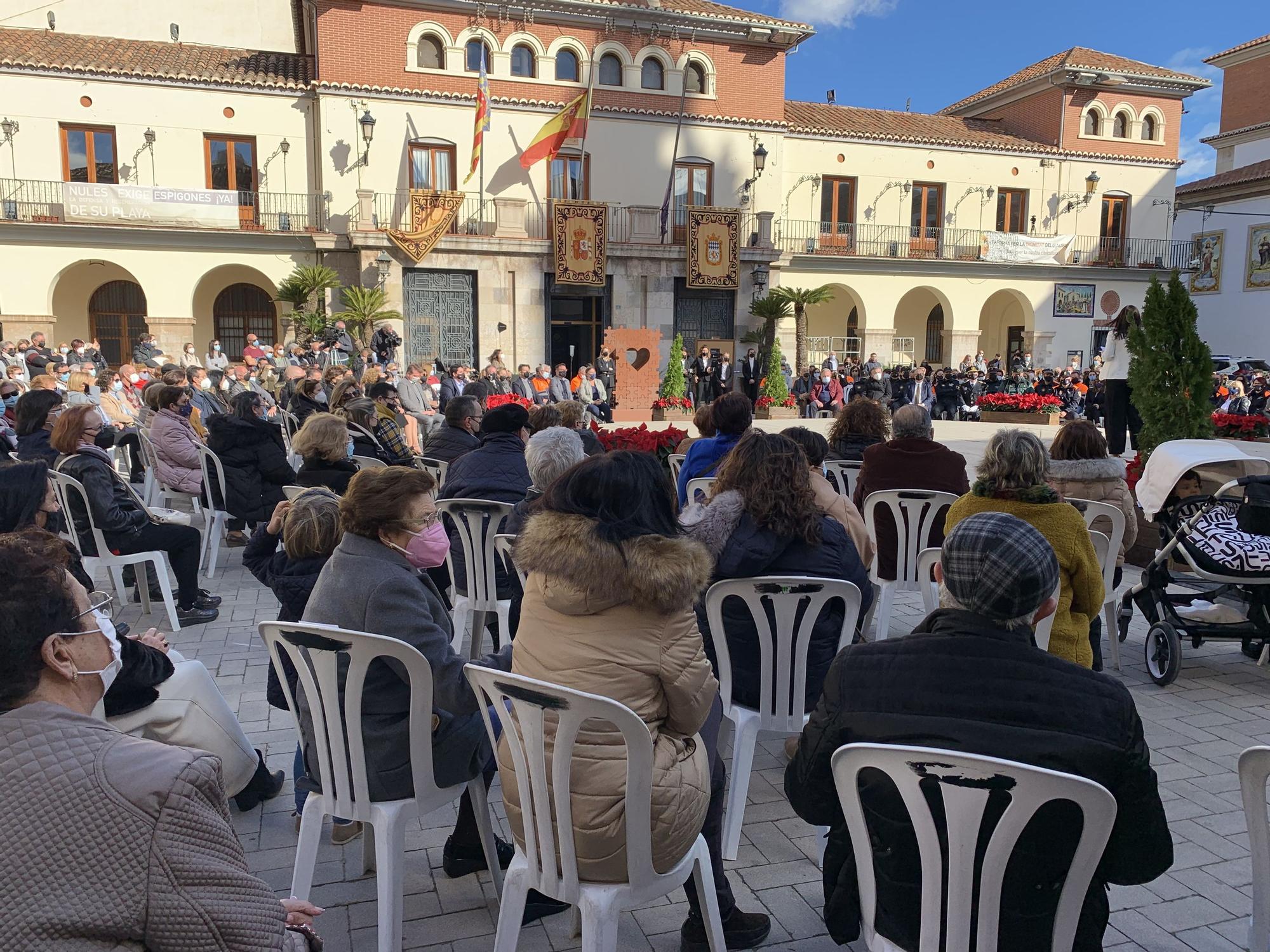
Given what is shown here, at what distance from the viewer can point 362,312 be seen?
18344mm

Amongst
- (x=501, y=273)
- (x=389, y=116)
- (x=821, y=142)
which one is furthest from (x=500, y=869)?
(x=821, y=142)

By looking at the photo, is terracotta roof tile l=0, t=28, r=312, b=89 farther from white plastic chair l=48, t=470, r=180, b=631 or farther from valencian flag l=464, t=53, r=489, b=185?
white plastic chair l=48, t=470, r=180, b=631

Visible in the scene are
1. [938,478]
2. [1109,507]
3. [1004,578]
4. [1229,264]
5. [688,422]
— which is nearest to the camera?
[1004,578]

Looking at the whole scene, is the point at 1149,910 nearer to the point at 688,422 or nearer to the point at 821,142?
the point at 688,422

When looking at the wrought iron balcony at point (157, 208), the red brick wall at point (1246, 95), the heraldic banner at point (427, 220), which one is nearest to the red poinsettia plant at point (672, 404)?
the heraldic banner at point (427, 220)

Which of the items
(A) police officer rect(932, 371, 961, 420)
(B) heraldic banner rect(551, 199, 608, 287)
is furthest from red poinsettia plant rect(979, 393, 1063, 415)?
(B) heraldic banner rect(551, 199, 608, 287)

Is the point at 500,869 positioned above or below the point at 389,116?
below

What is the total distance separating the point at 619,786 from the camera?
1921 millimetres

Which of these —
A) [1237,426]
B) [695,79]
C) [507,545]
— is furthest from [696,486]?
[695,79]

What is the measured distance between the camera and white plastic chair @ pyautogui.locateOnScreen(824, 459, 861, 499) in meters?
5.71

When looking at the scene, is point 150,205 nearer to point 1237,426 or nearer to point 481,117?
point 481,117

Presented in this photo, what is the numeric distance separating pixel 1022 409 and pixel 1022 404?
0.09 m

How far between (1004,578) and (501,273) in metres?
19.5

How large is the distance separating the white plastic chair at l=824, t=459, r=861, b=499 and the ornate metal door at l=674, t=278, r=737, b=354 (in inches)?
634
